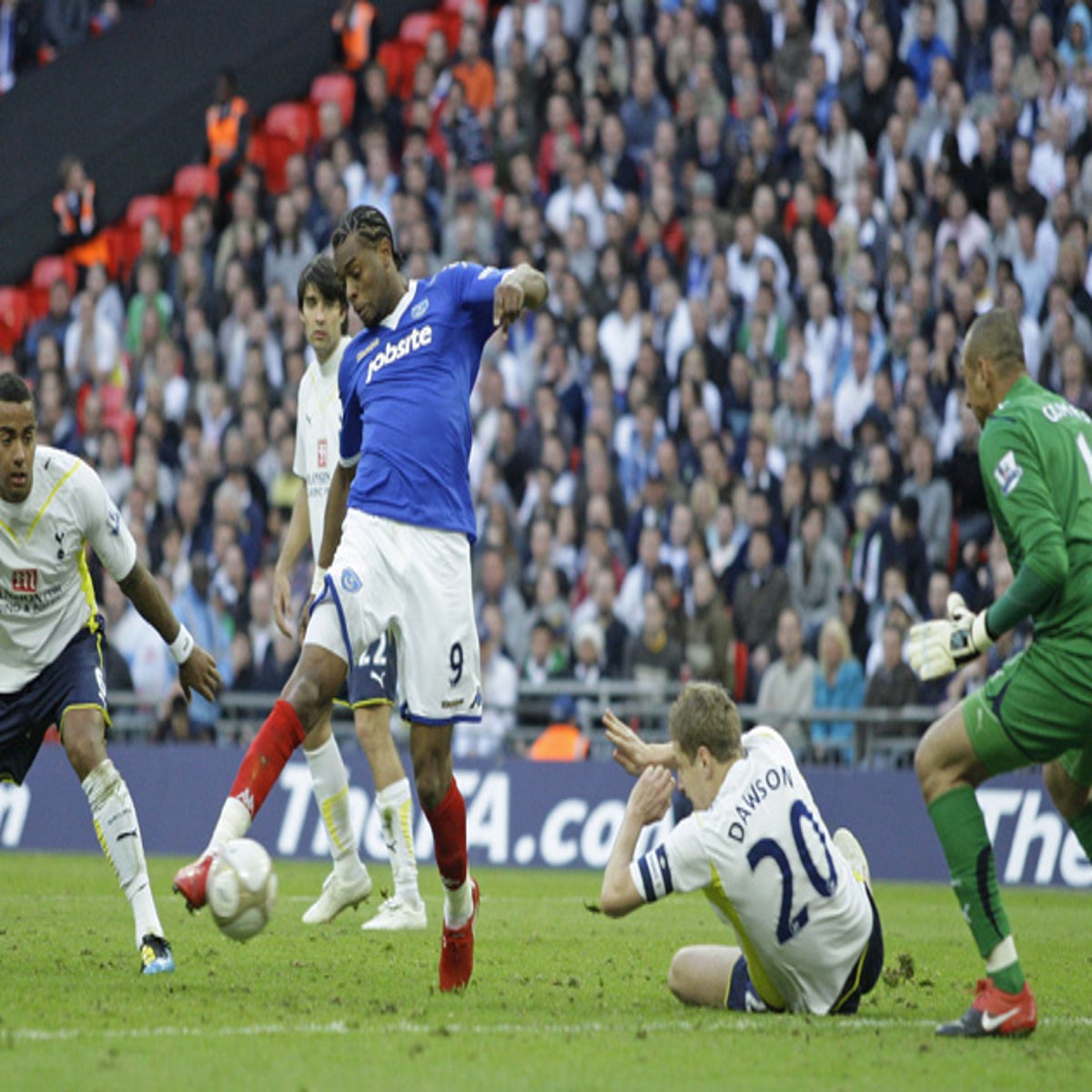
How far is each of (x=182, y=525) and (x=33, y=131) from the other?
8332mm

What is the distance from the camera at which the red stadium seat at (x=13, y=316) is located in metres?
25.7

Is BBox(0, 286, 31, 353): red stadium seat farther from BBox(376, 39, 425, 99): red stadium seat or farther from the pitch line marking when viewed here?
the pitch line marking

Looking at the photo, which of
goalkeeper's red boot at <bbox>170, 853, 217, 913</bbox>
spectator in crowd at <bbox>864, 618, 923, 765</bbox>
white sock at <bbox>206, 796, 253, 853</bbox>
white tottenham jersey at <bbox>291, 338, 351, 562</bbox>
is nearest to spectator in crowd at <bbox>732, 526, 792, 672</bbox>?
spectator in crowd at <bbox>864, 618, 923, 765</bbox>

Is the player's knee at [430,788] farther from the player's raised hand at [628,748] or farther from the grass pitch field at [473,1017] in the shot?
the player's raised hand at [628,748]

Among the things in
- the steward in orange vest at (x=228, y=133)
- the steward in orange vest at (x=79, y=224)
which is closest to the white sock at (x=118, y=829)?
the steward in orange vest at (x=228, y=133)

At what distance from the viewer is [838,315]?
19812 millimetres

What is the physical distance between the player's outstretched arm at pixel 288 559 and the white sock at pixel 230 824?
3.76 metres

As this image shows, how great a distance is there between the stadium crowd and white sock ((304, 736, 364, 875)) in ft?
21.7

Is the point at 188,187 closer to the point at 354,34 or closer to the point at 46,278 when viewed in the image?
the point at 46,278

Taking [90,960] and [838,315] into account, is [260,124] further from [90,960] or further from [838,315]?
[90,960]

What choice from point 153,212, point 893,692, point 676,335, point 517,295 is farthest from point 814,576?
point 153,212

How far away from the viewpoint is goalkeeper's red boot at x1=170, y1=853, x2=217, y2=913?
7023 mm

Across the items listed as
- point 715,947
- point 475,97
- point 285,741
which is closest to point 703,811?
point 715,947

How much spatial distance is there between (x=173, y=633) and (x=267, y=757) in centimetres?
172
